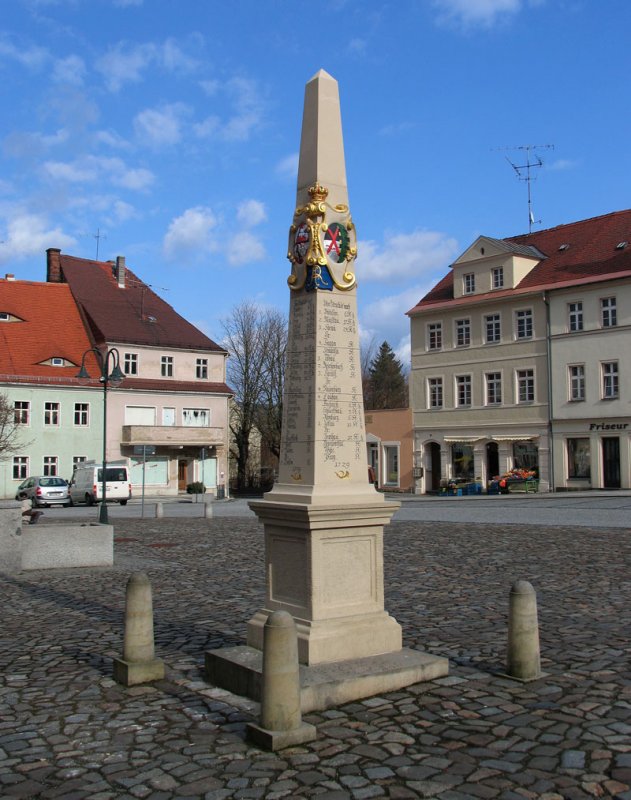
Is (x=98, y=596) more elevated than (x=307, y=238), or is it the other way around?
(x=307, y=238)

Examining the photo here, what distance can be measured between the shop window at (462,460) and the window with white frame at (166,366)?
754 inches

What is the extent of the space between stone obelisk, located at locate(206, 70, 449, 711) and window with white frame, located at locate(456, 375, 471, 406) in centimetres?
3998

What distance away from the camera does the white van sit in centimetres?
3966

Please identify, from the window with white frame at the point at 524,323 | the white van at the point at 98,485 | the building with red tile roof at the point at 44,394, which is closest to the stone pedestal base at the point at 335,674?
the white van at the point at 98,485

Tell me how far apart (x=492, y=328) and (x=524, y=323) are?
6.36 feet

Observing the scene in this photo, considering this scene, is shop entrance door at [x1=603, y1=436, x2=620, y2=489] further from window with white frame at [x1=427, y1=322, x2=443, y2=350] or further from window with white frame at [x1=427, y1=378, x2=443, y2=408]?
window with white frame at [x1=427, y1=322, x2=443, y2=350]

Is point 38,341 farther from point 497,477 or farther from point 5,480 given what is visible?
point 497,477

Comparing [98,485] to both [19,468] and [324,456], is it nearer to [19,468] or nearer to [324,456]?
[19,468]

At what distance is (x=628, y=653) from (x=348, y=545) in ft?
8.80

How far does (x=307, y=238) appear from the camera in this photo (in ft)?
23.8

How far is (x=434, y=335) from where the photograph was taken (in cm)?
4862

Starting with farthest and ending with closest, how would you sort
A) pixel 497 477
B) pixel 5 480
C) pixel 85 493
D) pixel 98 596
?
pixel 5 480 → pixel 497 477 → pixel 85 493 → pixel 98 596

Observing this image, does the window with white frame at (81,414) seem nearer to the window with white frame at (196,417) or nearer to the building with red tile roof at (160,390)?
the building with red tile roof at (160,390)

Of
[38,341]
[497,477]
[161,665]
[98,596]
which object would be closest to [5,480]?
[38,341]
